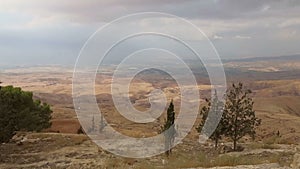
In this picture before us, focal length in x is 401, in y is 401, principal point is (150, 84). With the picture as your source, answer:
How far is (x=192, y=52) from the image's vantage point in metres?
16.8

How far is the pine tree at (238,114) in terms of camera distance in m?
28.2

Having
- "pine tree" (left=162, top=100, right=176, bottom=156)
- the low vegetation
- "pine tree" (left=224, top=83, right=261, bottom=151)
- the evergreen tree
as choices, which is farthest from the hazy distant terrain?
"pine tree" (left=224, top=83, right=261, bottom=151)

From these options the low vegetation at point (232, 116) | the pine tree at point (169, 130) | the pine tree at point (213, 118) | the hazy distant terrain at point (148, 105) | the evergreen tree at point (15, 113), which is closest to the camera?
the pine tree at point (169, 130)

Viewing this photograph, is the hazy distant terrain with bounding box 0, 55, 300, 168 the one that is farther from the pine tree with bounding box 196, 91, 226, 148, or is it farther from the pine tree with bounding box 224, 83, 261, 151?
the pine tree with bounding box 224, 83, 261, 151

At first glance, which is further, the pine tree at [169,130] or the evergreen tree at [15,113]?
the evergreen tree at [15,113]

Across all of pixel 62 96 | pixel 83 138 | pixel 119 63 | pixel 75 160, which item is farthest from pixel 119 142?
pixel 62 96

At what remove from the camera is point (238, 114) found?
2866 centimetres

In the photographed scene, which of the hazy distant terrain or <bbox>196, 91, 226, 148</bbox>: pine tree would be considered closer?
<bbox>196, 91, 226, 148</bbox>: pine tree

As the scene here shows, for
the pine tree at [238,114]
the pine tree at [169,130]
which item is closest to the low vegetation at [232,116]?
the pine tree at [238,114]

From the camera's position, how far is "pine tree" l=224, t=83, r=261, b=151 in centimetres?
2820

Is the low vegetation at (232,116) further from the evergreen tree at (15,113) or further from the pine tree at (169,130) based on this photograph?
the evergreen tree at (15,113)

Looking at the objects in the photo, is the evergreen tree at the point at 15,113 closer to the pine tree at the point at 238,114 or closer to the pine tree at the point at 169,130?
the pine tree at the point at 169,130

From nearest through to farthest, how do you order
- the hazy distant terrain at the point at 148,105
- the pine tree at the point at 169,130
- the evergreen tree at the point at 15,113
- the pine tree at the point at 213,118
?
the pine tree at the point at 169,130 → the pine tree at the point at 213,118 → the evergreen tree at the point at 15,113 → the hazy distant terrain at the point at 148,105

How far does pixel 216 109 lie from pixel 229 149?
378cm
